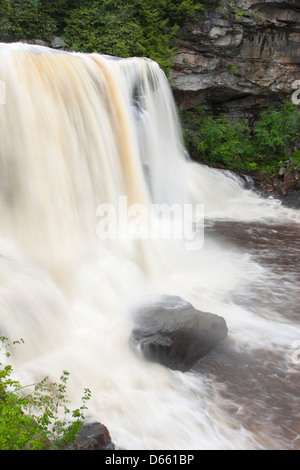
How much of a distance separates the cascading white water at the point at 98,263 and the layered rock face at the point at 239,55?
4.46 meters

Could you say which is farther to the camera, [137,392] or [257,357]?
[257,357]

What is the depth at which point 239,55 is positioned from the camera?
1491 cm

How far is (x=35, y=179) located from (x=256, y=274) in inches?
185

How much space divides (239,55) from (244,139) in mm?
3289

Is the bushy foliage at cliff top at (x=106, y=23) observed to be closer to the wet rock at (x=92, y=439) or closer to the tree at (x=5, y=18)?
the tree at (x=5, y=18)

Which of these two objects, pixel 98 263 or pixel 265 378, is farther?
pixel 98 263

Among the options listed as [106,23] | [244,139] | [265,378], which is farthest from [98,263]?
[244,139]

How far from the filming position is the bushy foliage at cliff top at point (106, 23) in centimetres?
1264

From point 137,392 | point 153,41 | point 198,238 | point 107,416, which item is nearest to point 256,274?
point 198,238

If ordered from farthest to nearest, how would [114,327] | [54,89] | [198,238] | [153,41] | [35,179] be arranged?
1. [153,41]
2. [198,238]
3. [54,89]
4. [35,179]
5. [114,327]

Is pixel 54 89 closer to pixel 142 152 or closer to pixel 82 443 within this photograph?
pixel 142 152

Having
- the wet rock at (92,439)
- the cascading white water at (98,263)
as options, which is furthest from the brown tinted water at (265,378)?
the wet rock at (92,439)

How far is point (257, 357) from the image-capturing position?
16.6ft

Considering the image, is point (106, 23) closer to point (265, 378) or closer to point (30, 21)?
point (30, 21)
